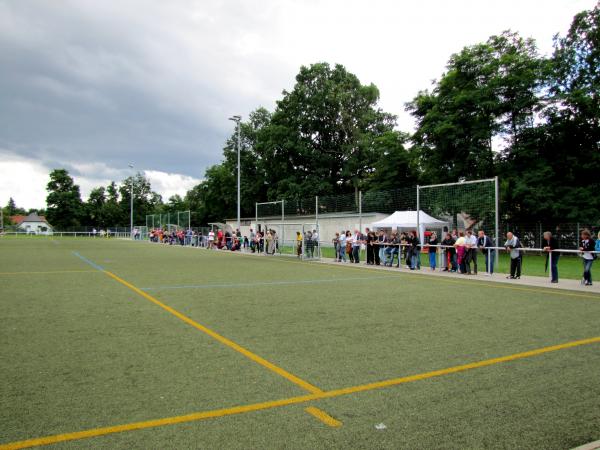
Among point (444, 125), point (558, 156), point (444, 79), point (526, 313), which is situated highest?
point (444, 79)

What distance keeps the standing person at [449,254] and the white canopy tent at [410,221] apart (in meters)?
1.88

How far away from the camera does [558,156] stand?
96.2 feet

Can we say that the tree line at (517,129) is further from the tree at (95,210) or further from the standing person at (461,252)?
the tree at (95,210)

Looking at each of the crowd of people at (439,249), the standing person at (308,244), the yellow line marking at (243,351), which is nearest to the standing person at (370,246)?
the crowd of people at (439,249)

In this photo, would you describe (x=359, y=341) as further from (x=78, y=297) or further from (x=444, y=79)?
(x=444, y=79)

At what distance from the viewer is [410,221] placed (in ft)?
67.8

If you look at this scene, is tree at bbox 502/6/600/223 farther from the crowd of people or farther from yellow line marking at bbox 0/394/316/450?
yellow line marking at bbox 0/394/316/450

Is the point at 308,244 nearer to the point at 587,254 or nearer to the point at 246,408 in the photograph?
the point at 587,254

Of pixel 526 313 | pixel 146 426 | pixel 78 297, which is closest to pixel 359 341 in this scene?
A: pixel 146 426

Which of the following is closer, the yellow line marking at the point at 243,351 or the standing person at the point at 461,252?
the yellow line marking at the point at 243,351

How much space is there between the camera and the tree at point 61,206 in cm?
8925

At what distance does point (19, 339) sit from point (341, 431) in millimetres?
4968

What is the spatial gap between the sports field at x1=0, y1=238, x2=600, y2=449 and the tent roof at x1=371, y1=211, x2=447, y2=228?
9.69 meters

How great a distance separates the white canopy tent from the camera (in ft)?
62.5
